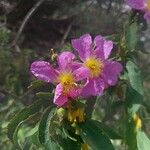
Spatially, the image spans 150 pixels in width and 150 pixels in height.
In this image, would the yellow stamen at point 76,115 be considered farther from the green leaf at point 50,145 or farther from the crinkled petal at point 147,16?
the crinkled petal at point 147,16

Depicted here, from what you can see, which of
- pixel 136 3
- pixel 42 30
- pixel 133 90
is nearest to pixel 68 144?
pixel 133 90

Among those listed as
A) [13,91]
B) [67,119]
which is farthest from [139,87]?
[13,91]

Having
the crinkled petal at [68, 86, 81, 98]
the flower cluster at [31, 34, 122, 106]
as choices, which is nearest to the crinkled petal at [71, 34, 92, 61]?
the flower cluster at [31, 34, 122, 106]

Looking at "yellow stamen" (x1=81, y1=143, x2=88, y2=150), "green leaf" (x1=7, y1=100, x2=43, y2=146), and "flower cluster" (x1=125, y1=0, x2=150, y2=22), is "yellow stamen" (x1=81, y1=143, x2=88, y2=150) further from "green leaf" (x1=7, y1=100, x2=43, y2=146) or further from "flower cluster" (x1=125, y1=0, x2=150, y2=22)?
"flower cluster" (x1=125, y1=0, x2=150, y2=22)

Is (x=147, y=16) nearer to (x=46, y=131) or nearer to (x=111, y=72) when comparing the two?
(x=111, y=72)

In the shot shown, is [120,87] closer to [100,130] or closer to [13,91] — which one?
[100,130]

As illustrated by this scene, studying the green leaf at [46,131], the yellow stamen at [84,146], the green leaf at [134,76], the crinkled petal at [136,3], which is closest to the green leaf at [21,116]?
the green leaf at [46,131]
